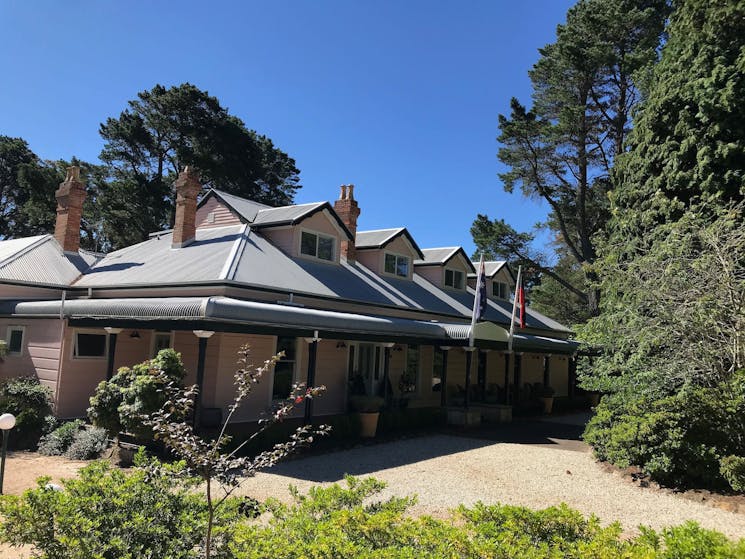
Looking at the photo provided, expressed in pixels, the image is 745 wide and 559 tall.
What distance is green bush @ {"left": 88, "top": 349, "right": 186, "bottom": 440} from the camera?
1032 centimetres

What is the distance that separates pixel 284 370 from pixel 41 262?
922 cm

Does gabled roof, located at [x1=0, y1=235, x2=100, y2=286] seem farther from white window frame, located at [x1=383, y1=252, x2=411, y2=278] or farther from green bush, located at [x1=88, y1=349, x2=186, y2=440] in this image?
white window frame, located at [x1=383, y1=252, x2=411, y2=278]

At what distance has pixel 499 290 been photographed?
28875mm

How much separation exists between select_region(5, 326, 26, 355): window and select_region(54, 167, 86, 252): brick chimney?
405 centimetres

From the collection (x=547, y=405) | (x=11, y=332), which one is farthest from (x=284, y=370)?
(x=547, y=405)

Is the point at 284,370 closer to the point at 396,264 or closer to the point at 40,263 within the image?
the point at 396,264

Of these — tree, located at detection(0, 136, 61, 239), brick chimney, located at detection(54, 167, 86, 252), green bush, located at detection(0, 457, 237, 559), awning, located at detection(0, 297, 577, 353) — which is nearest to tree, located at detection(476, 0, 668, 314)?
awning, located at detection(0, 297, 577, 353)

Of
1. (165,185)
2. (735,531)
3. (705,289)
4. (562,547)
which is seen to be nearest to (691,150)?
(705,289)

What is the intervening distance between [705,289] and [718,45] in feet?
22.2

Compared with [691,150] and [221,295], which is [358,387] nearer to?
[221,295]

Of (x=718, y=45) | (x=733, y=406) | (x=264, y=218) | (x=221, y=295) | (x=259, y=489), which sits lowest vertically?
(x=259, y=489)

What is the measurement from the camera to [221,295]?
45.6 feet

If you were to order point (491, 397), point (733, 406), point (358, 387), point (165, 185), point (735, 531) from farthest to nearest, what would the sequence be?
1. point (165, 185)
2. point (491, 397)
3. point (358, 387)
4. point (733, 406)
5. point (735, 531)

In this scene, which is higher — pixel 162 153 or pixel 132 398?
pixel 162 153
